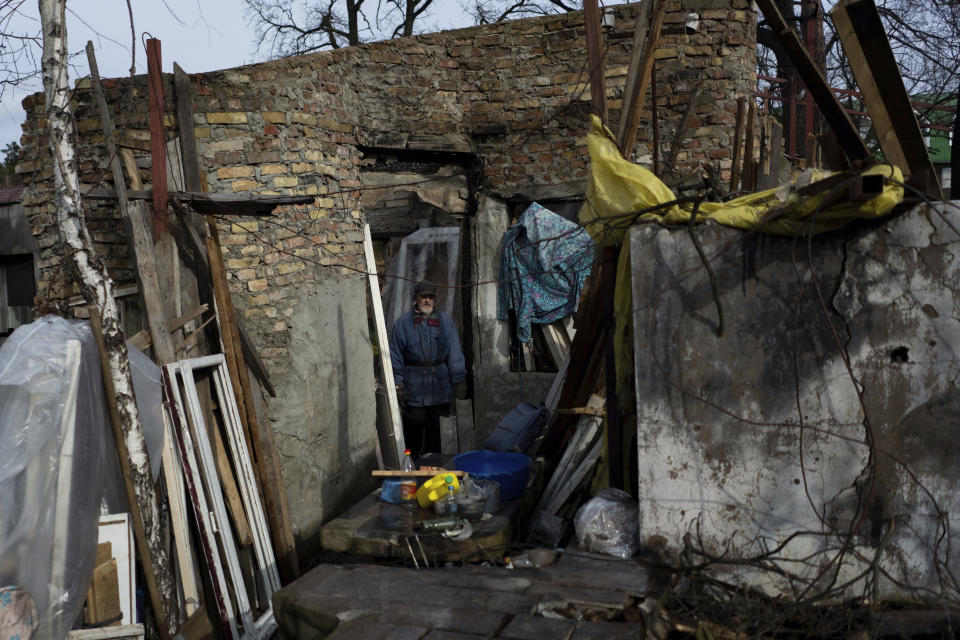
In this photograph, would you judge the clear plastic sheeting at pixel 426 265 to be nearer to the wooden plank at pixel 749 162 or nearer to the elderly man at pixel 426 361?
the elderly man at pixel 426 361

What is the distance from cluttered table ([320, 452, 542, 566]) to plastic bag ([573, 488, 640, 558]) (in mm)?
541

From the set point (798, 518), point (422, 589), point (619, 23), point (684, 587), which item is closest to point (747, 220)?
point (798, 518)

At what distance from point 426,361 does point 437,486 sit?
2477 millimetres

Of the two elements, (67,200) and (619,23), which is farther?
Answer: (619,23)

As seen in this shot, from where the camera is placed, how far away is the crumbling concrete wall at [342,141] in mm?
5574

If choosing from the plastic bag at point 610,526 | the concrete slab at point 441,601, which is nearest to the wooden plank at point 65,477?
the concrete slab at point 441,601

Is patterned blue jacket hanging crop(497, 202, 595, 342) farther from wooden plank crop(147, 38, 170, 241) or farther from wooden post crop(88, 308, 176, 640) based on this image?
wooden post crop(88, 308, 176, 640)

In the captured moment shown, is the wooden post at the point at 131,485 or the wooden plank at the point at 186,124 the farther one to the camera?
the wooden plank at the point at 186,124

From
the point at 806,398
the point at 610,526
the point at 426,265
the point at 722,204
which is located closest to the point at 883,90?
the point at 722,204

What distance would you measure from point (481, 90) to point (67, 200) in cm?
420

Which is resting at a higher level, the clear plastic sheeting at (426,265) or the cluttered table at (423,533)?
the clear plastic sheeting at (426,265)

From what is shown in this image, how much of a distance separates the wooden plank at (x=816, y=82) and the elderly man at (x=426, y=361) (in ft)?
13.0

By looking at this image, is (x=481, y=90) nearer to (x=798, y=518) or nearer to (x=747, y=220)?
(x=747, y=220)

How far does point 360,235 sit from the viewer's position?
22.7 ft
